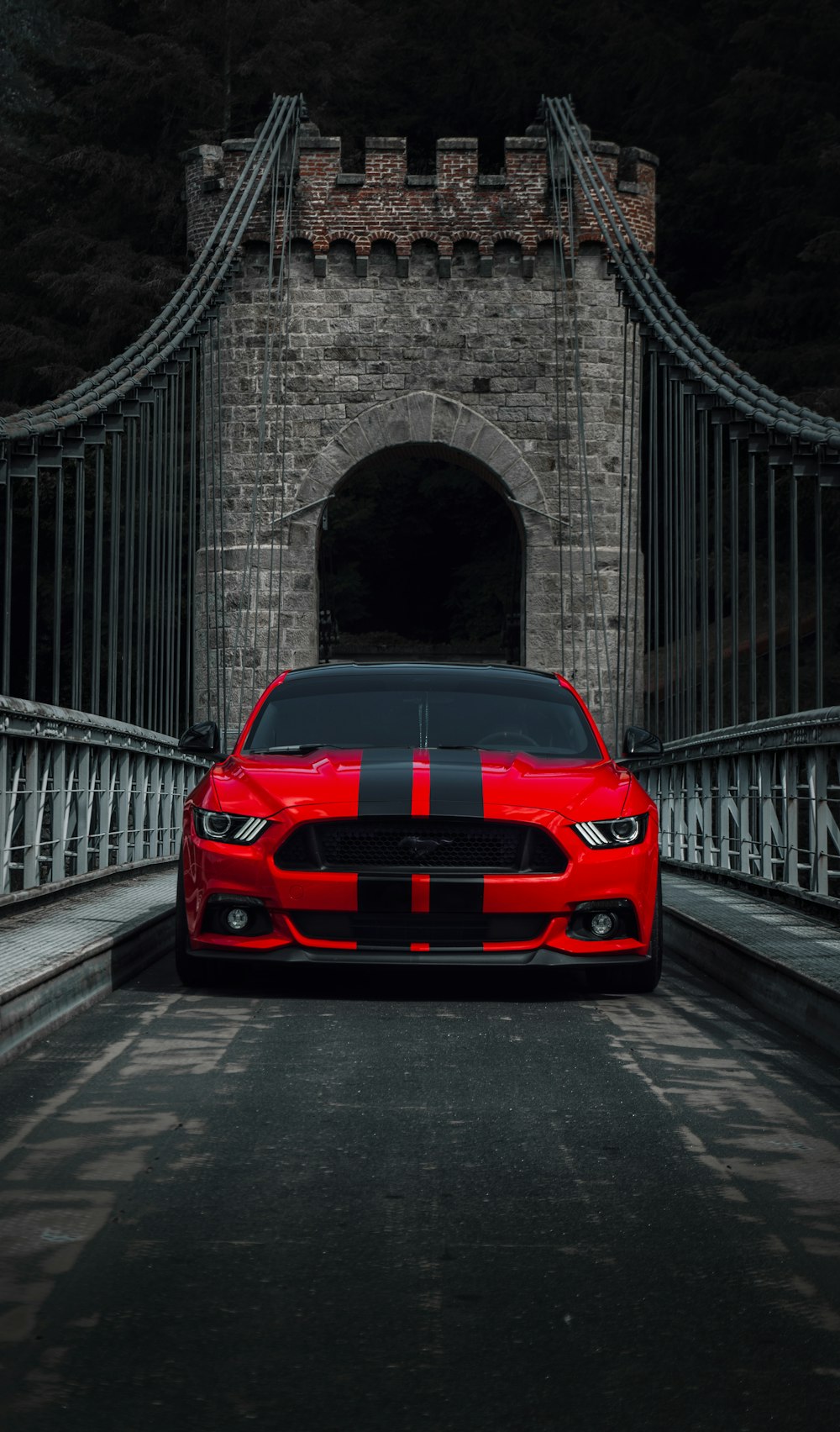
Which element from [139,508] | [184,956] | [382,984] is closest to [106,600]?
[139,508]

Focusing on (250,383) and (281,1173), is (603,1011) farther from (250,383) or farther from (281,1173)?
(250,383)

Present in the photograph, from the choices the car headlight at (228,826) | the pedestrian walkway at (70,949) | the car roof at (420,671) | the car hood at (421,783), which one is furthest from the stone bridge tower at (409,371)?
the car headlight at (228,826)

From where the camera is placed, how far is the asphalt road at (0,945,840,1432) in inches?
114

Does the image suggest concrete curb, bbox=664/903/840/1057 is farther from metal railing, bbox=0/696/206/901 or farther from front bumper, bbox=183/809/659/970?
metal railing, bbox=0/696/206/901

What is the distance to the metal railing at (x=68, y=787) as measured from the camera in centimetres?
959

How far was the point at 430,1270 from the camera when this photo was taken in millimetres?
3512

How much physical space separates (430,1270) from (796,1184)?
1067mm

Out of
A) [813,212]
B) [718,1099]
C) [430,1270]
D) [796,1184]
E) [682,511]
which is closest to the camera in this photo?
[430,1270]

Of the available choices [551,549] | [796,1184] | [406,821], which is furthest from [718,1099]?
[551,549]

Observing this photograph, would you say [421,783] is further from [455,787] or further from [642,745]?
[642,745]

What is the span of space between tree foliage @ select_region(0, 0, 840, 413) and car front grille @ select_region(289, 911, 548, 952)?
87.4ft

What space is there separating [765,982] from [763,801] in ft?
14.1

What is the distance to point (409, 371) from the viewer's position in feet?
96.4

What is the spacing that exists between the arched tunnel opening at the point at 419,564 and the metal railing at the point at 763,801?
2097 cm
